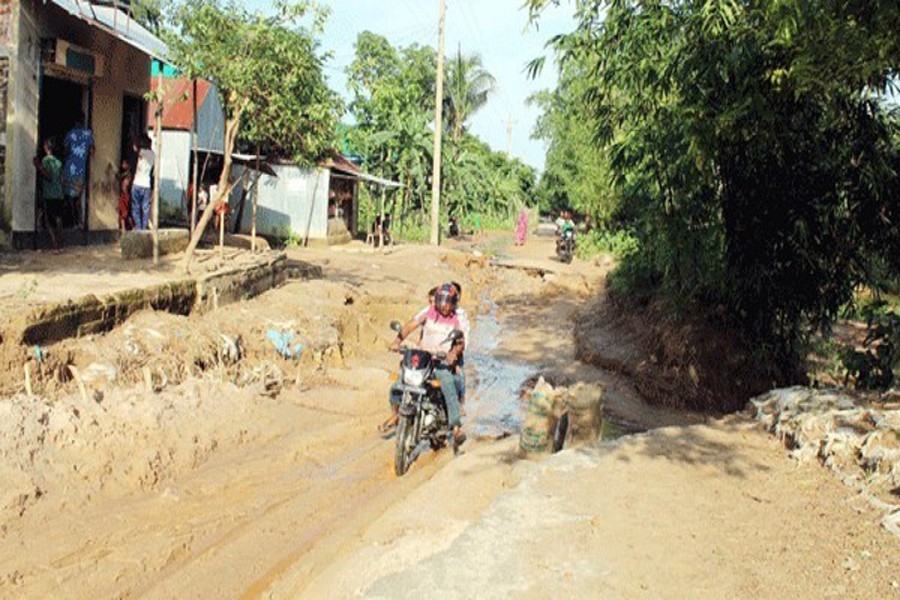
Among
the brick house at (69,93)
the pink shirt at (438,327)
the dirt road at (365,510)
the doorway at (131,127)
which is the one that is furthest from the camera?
the doorway at (131,127)

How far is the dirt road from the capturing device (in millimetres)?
4398

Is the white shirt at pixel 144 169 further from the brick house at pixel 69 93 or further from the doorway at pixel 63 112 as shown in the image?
the doorway at pixel 63 112

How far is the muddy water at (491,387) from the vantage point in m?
10.7

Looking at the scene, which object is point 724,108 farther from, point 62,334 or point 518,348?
point 518,348

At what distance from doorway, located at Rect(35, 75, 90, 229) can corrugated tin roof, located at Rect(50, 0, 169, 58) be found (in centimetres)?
114

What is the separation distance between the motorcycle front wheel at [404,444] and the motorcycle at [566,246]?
23342 millimetres

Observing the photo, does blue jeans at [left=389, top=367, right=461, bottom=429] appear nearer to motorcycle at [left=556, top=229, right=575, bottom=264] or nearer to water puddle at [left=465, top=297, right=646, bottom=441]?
water puddle at [left=465, top=297, right=646, bottom=441]

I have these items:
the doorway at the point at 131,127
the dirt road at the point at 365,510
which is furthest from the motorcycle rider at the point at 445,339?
the doorway at the point at 131,127

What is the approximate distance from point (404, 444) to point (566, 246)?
23.6 meters

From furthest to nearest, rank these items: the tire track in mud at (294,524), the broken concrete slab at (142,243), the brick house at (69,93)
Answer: the broken concrete slab at (142,243)
the brick house at (69,93)
the tire track in mud at (294,524)

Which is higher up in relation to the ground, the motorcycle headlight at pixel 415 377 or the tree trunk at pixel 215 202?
the tree trunk at pixel 215 202

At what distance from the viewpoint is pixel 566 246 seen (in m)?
30.4

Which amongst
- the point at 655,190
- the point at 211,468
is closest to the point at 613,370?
the point at 655,190

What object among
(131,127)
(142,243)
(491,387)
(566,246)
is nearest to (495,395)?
(491,387)
